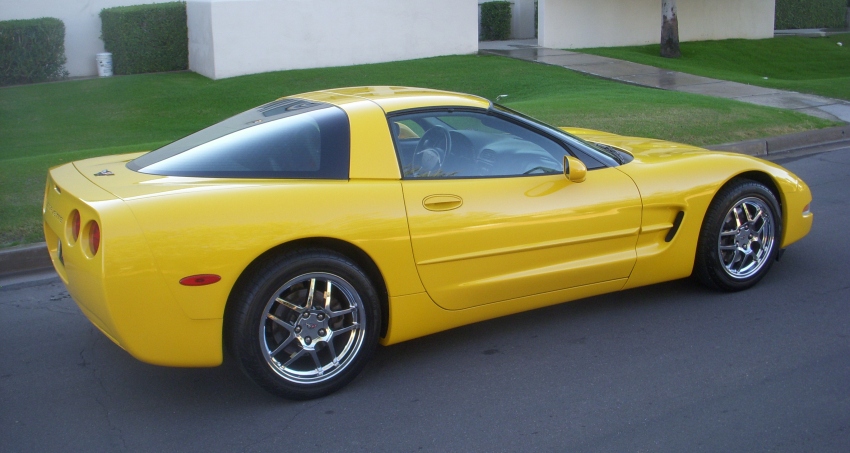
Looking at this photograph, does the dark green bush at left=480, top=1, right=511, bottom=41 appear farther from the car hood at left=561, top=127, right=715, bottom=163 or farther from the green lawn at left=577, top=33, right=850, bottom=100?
the car hood at left=561, top=127, right=715, bottom=163

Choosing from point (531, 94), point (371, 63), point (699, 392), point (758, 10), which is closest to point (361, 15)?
point (371, 63)

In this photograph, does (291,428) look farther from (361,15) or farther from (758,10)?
(758,10)

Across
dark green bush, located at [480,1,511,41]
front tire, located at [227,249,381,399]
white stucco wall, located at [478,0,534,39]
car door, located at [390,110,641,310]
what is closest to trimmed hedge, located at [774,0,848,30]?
white stucco wall, located at [478,0,534,39]

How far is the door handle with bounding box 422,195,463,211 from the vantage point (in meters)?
4.05

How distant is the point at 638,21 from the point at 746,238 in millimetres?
17802

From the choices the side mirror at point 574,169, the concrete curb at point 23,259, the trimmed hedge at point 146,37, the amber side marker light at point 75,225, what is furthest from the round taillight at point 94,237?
the trimmed hedge at point 146,37

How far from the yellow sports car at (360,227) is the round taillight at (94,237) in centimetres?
1

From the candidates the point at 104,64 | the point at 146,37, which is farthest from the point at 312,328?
the point at 104,64

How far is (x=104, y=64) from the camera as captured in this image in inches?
721

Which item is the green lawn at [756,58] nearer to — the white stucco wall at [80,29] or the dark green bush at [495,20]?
the dark green bush at [495,20]

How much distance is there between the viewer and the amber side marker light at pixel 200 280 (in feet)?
11.5

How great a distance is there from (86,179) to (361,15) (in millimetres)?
14663

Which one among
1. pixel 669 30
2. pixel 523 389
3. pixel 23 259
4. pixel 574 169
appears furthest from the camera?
pixel 669 30

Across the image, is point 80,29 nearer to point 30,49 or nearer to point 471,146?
point 30,49
